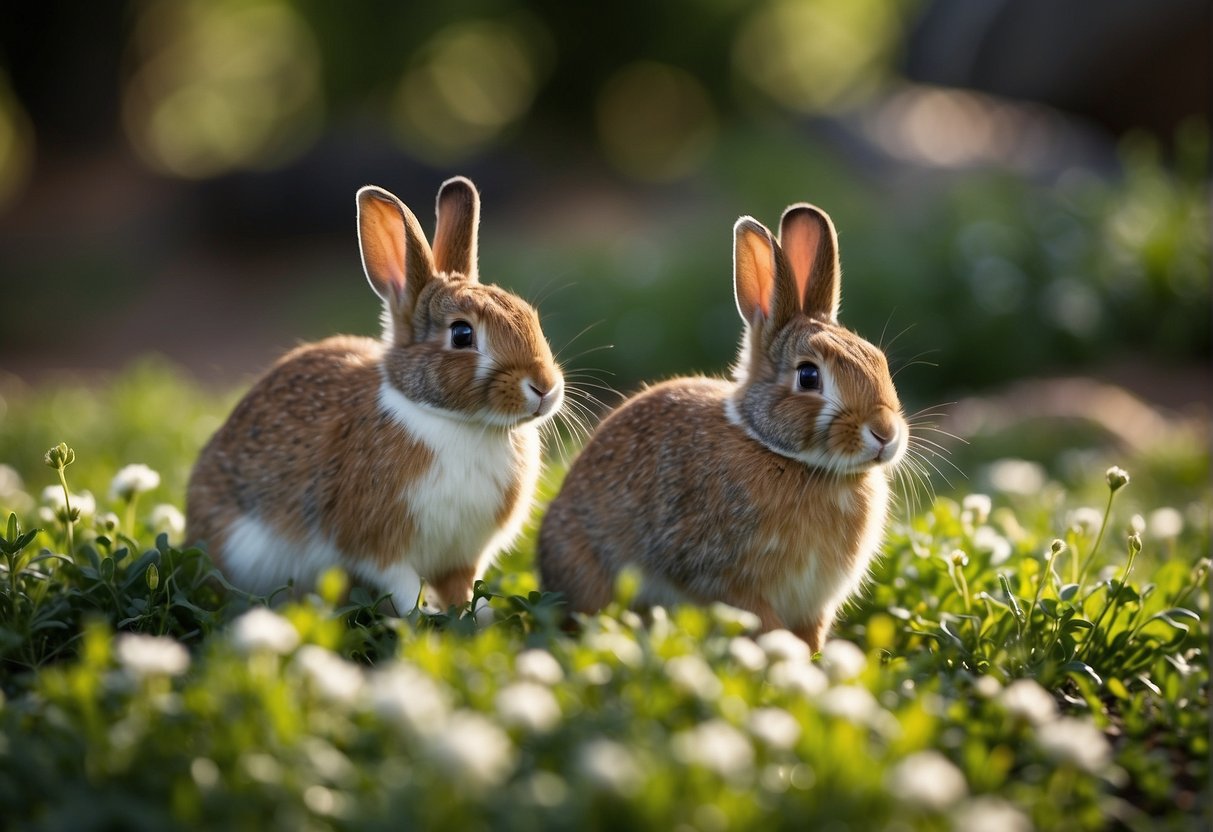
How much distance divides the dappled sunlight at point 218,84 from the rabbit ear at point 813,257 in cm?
1818

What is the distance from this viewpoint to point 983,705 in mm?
4000

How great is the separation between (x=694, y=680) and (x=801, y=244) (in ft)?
6.35

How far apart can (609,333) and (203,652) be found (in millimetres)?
7971

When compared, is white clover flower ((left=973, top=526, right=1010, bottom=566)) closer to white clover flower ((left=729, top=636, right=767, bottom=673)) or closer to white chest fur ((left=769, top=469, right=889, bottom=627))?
white chest fur ((left=769, top=469, right=889, bottom=627))

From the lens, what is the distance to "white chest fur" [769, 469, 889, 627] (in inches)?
178

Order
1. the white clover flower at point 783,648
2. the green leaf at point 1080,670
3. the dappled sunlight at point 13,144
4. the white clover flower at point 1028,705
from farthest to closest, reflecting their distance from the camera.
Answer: the dappled sunlight at point 13,144
the green leaf at point 1080,670
the white clover flower at point 783,648
the white clover flower at point 1028,705

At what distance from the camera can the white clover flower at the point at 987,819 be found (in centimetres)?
A: 289

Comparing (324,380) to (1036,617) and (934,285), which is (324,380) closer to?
(1036,617)

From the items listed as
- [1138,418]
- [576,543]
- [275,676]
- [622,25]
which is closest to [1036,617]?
[576,543]

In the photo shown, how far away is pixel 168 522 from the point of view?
220 inches

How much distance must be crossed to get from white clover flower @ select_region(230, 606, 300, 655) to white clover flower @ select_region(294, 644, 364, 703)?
7 centimetres

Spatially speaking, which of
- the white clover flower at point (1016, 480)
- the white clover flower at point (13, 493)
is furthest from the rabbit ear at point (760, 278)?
the white clover flower at point (13, 493)

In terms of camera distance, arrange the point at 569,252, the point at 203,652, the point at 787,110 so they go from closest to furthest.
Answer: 1. the point at 203,652
2. the point at 569,252
3. the point at 787,110

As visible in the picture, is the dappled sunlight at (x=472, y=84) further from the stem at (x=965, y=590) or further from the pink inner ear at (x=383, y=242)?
the stem at (x=965, y=590)
